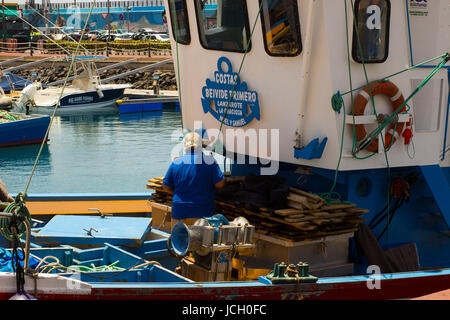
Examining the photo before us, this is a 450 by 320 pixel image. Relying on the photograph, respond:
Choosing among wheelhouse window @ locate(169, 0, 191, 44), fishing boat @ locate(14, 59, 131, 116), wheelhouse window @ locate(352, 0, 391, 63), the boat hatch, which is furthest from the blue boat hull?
wheelhouse window @ locate(352, 0, 391, 63)

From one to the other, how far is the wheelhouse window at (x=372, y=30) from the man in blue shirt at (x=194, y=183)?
6.77 feet

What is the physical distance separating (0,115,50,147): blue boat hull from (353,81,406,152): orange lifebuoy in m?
22.2

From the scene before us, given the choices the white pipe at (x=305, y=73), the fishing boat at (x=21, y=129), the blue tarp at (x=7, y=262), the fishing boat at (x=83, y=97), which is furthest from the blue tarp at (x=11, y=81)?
the white pipe at (x=305, y=73)

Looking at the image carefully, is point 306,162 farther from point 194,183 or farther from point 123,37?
point 123,37

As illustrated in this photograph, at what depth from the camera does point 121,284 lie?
20.5ft

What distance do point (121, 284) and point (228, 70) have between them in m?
3.38

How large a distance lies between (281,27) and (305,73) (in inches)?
26.8

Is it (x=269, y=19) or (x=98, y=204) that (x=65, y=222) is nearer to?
(x=98, y=204)

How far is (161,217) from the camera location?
8828 millimetres

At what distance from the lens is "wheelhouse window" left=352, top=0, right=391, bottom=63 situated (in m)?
7.49

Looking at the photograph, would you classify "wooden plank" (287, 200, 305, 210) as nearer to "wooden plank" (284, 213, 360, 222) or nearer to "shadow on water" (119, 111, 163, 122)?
"wooden plank" (284, 213, 360, 222)

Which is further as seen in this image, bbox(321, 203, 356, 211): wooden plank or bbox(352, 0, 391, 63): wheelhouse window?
bbox(352, 0, 391, 63): wheelhouse window

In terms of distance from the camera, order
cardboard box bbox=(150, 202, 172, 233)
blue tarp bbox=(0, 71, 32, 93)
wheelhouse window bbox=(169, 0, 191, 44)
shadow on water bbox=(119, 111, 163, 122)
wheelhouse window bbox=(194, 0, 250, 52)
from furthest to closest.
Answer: blue tarp bbox=(0, 71, 32, 93)
shadow on water bbox=(119, 111, 163, 122)
wheelhouse window bbox=(169, 0, 191, 44)
cardboard box bbox=(150, 202, 172, 233)
wheelhouse window bbox=(194, 0, 250, 52)
